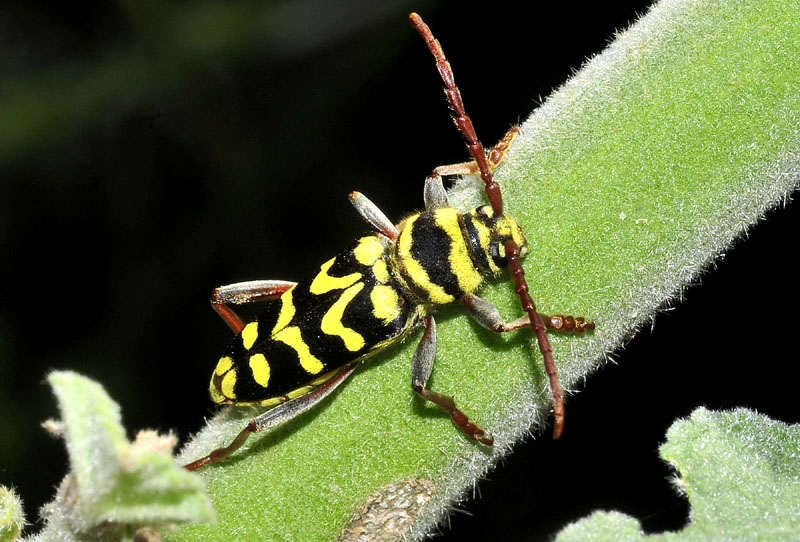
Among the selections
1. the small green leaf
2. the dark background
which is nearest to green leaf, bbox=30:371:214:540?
the small green leaf

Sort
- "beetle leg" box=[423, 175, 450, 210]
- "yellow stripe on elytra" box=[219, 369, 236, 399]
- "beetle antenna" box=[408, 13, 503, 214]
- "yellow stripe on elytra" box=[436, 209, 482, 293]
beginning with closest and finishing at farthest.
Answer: "beetle antenna" box=[408, 13, 503, 214]
"yellow stripe on elytra" box=[436, 209, 482, 293]
"yellow stripe on elytra" box=[219, 369, 236, 399]
"beetle leg" box=[423, 175, 450, 210]

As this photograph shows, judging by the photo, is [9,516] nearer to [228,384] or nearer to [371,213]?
[228,384]

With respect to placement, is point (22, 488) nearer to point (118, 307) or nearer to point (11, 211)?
point (118, 307)

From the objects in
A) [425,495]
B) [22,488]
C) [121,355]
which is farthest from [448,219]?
[22,488]

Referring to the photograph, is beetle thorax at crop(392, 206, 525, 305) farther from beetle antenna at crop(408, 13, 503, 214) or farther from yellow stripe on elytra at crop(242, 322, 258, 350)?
yellow stripe on elytra at crop(242, 322, 258, 350)

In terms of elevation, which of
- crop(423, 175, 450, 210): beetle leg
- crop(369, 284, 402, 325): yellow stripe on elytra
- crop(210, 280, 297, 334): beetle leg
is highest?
crop(210, 280, 297, 334): beetle leg
